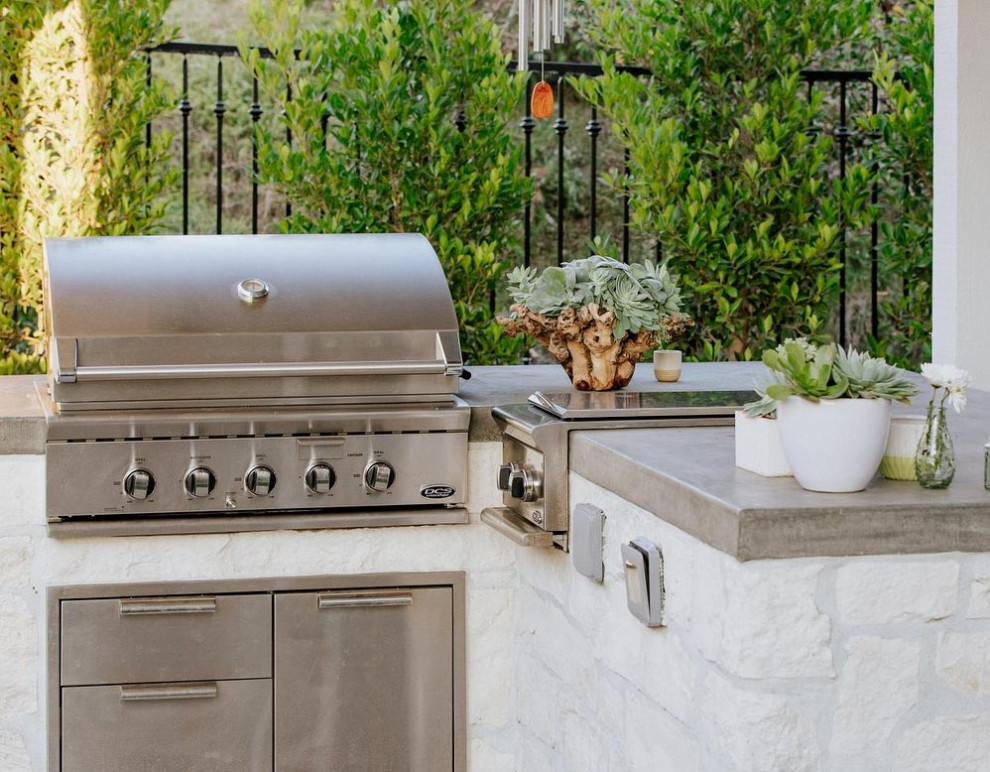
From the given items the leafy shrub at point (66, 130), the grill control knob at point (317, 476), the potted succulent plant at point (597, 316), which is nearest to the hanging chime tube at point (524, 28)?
the potted succulent plant at point (597, 316)

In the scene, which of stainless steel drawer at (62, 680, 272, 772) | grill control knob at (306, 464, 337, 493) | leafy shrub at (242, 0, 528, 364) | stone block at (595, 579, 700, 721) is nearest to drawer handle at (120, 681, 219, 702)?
stainless steel drawer at (62, 680, 272, 772)

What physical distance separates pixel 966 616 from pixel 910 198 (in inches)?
133

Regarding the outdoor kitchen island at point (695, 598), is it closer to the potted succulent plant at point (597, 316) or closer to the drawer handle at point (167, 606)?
the drawer handle at point (167, 606)

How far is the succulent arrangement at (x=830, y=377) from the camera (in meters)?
1.99

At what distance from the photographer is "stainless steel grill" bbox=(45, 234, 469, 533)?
113 inches

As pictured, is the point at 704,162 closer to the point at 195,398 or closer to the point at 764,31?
the point at 764,31

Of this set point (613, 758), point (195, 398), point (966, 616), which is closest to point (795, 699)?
point (966, 616)

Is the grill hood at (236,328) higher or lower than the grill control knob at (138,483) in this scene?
higher

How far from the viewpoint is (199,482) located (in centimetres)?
288

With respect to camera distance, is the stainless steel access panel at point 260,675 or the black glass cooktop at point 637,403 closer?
the black glass cooktop at point 637,403

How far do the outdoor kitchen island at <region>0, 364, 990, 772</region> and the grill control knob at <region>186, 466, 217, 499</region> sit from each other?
0.41 feet

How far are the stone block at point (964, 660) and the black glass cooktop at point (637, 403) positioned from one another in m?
0.80

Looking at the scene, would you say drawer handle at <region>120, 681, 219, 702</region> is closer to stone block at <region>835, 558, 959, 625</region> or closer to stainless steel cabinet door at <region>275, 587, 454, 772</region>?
stainless steel cabinet door at <region>275, 587, 454, 772</region>

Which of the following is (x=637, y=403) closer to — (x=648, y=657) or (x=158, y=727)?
(x=648, y=657)
